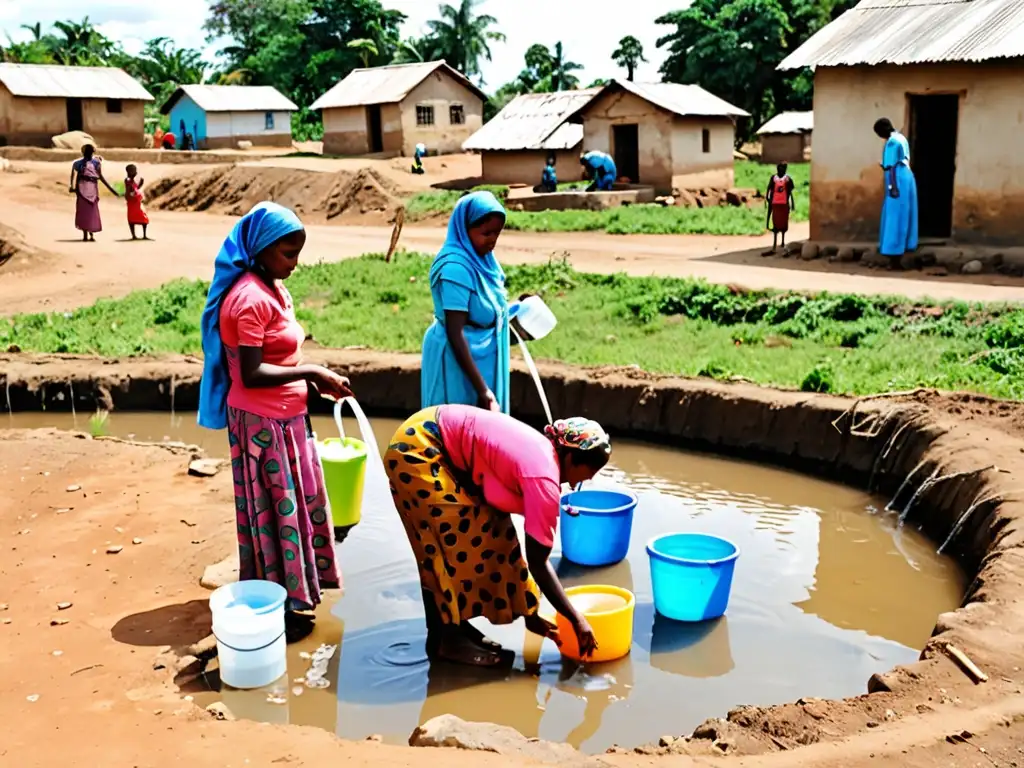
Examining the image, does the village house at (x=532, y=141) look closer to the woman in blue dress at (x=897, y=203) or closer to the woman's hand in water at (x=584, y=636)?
the woman in blue dress at (x=897, y=203)

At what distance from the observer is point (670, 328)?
1051 centimetres

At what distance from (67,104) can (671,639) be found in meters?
35.0

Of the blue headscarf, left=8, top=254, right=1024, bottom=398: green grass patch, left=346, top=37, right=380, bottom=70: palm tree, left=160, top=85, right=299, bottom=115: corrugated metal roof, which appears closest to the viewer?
the blue headscarf

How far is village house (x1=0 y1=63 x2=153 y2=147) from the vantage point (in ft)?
111

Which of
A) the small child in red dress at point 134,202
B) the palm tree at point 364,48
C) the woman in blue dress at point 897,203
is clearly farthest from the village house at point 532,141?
the palm tree at point 364,48

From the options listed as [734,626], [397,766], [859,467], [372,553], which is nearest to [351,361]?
[372,553]

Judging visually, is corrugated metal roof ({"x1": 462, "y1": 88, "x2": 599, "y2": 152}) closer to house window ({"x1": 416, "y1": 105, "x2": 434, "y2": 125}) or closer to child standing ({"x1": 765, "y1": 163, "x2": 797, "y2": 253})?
house window ({"x1": 416, "y1": 105, "x2": 434, "y2": 125})

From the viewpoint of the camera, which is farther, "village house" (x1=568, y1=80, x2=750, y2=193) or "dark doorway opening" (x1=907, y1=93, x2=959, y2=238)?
"village house" (x1=568, y1=80, x2=750, y2=193)

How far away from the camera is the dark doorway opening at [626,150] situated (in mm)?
26219

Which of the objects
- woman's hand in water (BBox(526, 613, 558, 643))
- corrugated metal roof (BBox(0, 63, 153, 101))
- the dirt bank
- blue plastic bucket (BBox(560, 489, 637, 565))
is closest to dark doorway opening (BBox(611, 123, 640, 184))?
the dirt bank

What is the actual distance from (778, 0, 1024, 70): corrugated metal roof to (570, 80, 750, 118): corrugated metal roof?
9.21 metres

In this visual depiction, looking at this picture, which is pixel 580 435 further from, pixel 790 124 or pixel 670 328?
pixel 790 124

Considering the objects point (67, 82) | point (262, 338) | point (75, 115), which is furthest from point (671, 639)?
point (75, 115)

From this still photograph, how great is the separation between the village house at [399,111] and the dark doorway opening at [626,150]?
11.5 meters
